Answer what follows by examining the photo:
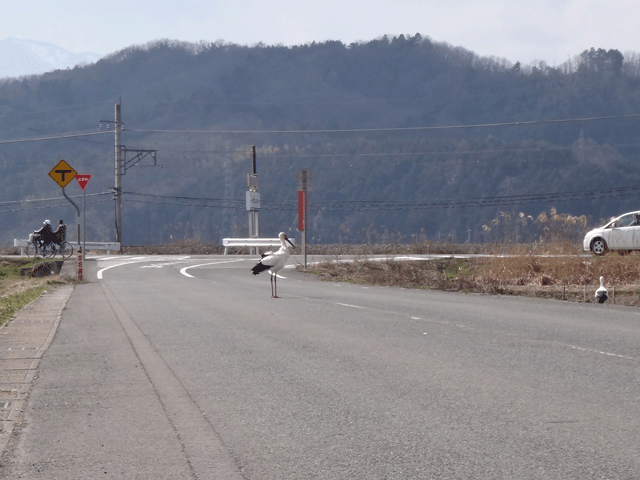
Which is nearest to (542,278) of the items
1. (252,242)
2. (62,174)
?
(62,174)

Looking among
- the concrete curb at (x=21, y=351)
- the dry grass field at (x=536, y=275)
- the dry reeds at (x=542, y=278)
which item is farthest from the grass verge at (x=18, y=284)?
the dry reeds at (x=542, y=278)

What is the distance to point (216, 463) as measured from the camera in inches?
193

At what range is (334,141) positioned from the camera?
5674 inches

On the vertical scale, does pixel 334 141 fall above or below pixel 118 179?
above

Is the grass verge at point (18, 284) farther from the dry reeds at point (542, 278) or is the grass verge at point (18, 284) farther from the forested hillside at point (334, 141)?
the forested hillside at point (334, 141)

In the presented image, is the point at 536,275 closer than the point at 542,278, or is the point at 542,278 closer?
the point at 542,278

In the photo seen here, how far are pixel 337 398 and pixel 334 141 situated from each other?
455ft

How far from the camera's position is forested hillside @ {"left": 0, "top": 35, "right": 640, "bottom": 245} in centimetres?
11831

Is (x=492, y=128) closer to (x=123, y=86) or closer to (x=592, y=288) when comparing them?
(x=123, y=86)

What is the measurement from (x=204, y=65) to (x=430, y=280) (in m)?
183

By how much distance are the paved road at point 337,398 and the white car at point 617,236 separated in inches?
498

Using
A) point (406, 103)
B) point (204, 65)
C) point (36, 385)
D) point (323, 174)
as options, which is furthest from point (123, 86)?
point (36, 385)

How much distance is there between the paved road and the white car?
12637 mm

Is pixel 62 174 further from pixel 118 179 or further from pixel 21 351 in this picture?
pixel 118 179
